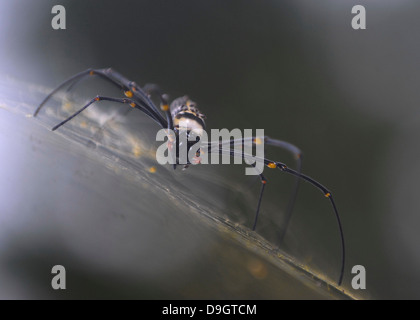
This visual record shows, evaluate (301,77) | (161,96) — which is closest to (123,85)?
(161,96)

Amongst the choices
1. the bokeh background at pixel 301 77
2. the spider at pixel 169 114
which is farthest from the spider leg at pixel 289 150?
the bokeh background at pixel 301 77

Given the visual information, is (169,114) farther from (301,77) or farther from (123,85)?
(301,77)

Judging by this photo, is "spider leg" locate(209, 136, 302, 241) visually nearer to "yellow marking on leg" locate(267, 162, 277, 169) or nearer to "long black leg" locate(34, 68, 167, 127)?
"yellow marking on leg" locate(267, 162, 277, 169)

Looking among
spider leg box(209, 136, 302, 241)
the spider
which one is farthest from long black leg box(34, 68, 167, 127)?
spider leg box(209, 136, 302, 241)

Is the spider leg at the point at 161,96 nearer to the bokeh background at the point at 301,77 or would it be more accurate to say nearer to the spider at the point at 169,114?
the spider at the point at 169,114

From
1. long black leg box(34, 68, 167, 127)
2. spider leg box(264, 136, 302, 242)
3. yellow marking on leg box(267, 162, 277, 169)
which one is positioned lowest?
spider leg box(264, 136, 302, 242)

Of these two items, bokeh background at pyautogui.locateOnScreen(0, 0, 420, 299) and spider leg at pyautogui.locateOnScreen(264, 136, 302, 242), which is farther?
bokeh background at pyautogui.locateOnScreen(0, 0, 420, 299)

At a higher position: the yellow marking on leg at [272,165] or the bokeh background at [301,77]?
the bokeh background at [301,77]

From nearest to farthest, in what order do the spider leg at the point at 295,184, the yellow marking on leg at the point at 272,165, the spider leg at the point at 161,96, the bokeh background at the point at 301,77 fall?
the spider leg at the point at 295,184 < the spider leg at the point at 161,96 < the yellow marking on leg at the point at 272,165 < the bokeh background at the point at 301,77

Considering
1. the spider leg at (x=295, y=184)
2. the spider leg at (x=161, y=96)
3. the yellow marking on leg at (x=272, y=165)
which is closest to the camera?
the spider leg at (x=295, y=184)
